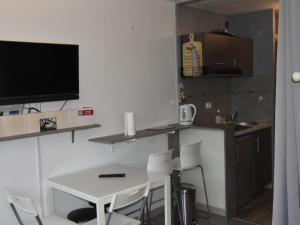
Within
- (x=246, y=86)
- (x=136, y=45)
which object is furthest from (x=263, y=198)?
(x=136, y=45)

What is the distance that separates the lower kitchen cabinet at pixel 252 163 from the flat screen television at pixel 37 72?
6.77ft

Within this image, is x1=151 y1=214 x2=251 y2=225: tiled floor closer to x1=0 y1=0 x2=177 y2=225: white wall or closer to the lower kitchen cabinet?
the lower kitchen cabinet

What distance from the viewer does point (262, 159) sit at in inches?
175

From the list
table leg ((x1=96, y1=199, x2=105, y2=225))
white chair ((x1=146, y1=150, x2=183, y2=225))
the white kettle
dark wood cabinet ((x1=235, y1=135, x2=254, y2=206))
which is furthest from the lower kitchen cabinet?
table leg ((x1=96, y1=199, x2=105, y2=225))

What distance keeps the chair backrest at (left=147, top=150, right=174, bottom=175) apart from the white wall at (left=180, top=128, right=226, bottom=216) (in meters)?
0.70

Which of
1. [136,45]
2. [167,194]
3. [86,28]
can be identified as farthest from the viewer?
[136,45]

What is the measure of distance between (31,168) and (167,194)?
3.67ft

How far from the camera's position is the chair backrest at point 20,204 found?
2.21 m

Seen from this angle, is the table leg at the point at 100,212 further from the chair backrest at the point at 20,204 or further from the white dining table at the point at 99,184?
the chair backrest at the point at 20,204

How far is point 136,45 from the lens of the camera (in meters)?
3.59

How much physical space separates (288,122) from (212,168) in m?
2.20

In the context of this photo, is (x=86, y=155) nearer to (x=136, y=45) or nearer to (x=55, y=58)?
(x=55, y=58)

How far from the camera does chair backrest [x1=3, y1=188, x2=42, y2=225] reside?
87.1 inches

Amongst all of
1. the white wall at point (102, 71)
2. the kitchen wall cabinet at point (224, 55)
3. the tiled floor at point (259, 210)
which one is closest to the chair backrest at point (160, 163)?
the white wall at point (102, 71)
